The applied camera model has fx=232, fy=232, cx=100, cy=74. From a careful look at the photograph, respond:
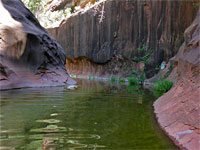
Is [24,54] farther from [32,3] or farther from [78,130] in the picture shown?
[32,3]

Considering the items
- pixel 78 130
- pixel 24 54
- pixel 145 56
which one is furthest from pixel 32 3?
pixel 78 130

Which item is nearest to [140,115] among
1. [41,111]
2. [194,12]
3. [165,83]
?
[41,111]

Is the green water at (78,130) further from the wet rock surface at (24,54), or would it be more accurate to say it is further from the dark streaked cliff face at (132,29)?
the dark streaked cliff face at (132,29)

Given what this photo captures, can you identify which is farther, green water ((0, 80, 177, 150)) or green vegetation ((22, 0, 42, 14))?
green vegetation ((22, 0, 42, 14))

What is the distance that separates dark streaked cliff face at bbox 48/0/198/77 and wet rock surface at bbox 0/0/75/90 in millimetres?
7729

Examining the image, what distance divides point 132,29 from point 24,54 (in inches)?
411

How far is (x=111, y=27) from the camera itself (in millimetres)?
18469

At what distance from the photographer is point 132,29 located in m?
16.8

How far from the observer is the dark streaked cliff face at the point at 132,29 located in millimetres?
14695

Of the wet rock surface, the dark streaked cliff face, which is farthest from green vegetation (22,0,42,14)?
the wet rock surface

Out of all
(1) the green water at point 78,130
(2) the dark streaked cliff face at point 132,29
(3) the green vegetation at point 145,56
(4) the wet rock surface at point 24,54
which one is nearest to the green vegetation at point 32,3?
(2) the dark streaked cliff face at point 132,29

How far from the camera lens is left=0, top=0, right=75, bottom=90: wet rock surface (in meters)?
7.09

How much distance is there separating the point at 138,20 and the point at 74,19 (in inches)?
314

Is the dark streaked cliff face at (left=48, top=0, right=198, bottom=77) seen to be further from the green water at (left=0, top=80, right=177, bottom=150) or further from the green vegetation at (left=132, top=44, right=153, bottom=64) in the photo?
the green water at (left=0, top=80, right=177, bottom=150)
